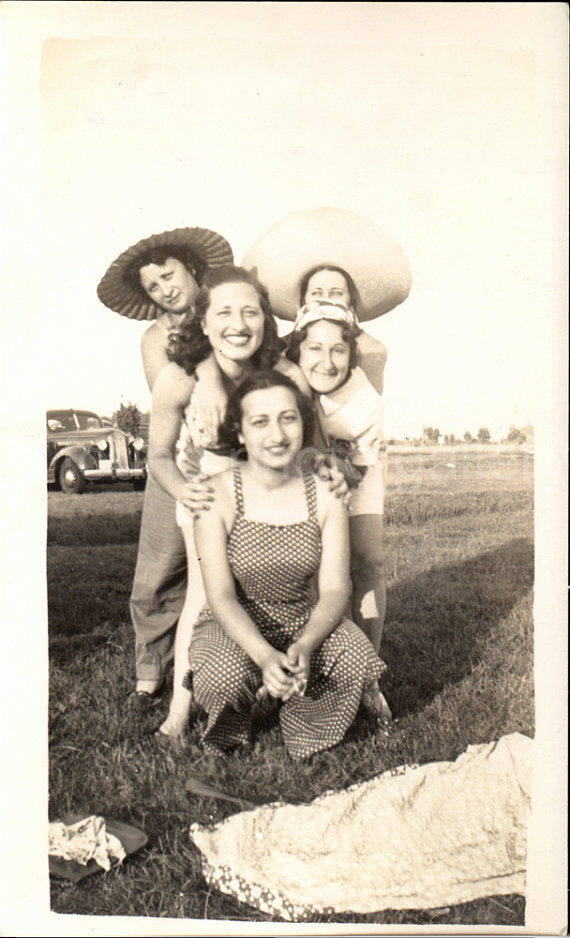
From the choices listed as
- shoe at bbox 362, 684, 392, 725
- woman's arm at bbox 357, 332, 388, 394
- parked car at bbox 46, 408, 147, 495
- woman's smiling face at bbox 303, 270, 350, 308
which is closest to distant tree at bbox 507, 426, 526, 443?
woman's arm at bbox 357, 332, 388, 394

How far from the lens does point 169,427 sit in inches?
95.8

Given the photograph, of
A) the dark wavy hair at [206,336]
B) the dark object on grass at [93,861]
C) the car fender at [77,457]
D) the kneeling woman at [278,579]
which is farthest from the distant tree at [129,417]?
the dark object on grass at [93,861]

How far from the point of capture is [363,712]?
245 cm

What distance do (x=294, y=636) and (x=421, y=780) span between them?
1.86ft

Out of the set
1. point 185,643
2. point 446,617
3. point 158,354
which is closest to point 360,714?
point 446,617

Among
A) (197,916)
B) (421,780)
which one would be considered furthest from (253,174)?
(197,916)

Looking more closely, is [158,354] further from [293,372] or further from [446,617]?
[446,617]

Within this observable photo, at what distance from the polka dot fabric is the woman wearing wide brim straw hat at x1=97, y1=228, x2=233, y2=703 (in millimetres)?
246

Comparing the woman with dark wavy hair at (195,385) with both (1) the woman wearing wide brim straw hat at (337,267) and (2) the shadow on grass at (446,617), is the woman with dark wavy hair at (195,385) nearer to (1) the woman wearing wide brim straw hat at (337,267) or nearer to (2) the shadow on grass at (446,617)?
(1) the woman wearing wide brim straw hat at (337,267)

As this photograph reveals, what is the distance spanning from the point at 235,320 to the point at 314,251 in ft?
1.07

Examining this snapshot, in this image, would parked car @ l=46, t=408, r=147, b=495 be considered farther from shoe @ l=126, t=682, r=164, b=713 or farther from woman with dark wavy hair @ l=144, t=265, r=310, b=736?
shoe @ l=126, t=682, r=164, b=713

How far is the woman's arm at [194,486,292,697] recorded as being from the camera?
2176 mm

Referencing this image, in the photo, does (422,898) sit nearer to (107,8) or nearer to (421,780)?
(421,780)

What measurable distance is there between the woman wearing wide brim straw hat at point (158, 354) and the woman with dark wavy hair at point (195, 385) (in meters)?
0.05
